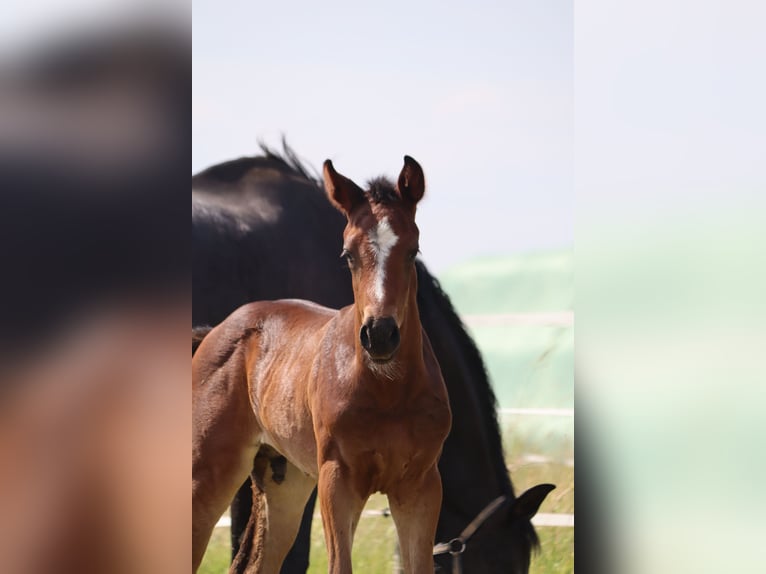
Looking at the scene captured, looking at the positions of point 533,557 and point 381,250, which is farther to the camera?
point 533,557

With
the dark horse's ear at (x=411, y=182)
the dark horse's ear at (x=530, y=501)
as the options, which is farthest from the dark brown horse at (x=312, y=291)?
the dark horse's ear at (x=411, y=182)

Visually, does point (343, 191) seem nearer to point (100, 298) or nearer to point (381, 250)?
point (381, 250)

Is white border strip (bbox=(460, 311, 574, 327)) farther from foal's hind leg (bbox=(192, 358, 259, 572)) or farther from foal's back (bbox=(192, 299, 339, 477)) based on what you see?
foal's hind leg (bbox=(192, 358, 259, 572))

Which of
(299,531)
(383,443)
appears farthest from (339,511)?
(299,531)

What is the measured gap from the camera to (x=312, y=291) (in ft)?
8.60

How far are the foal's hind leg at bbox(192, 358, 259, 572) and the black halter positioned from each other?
0.59 meters

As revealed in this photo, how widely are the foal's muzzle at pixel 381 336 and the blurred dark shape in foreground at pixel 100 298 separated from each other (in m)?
0.75

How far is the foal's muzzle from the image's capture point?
1.89 meters

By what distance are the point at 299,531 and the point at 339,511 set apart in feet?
2.10

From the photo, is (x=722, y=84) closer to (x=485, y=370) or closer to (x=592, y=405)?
(x=592, y=405)

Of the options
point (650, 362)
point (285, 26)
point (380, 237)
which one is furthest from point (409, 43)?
point (650, 362)

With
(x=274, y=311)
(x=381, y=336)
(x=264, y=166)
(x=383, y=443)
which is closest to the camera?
(x=381, y=336)

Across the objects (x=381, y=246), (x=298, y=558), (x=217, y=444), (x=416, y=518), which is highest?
(x=381, y=246)

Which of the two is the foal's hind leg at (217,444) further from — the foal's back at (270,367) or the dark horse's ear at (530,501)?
the dark horse's ear at (530,501)
